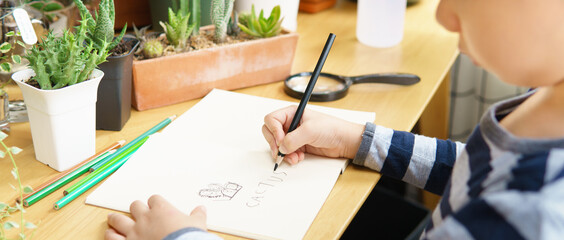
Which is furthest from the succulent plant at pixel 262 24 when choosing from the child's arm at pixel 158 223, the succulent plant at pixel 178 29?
the child's arm at pixel 158 223

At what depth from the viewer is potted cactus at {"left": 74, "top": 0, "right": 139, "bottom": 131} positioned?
0.77 m

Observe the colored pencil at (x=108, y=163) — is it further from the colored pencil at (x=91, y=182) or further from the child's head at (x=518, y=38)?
the child's head at (x=518, y=38)

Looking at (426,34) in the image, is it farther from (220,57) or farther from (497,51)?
(497,51)

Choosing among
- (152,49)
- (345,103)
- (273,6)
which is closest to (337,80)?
(345,103)

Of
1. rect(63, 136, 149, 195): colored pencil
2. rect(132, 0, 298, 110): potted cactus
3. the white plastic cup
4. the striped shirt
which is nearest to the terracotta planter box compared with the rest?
rect(132, 0, 298, 110): potted cactus

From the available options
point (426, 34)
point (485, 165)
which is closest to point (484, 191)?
point (485, 165)

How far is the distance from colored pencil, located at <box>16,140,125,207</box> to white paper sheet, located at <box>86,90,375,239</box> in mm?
Answer: 42

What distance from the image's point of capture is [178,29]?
0.90 meters

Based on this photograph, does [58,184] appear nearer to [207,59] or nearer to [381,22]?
[207,59]

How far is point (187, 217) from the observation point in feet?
1.99

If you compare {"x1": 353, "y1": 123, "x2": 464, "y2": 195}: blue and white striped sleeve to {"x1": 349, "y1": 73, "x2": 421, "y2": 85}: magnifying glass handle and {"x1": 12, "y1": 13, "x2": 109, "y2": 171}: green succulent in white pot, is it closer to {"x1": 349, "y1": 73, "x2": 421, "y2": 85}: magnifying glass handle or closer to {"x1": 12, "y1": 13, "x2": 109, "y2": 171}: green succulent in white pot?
{"x1": 349, "y1": 73, "x2": 421, "y2": 85}: magnifying glass handle

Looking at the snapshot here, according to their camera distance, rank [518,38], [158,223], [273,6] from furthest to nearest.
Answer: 1. [273,6]
2. [158,223]
3. [518,38]

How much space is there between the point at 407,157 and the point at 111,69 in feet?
1.40

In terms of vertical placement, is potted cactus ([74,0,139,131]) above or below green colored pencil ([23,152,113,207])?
above
